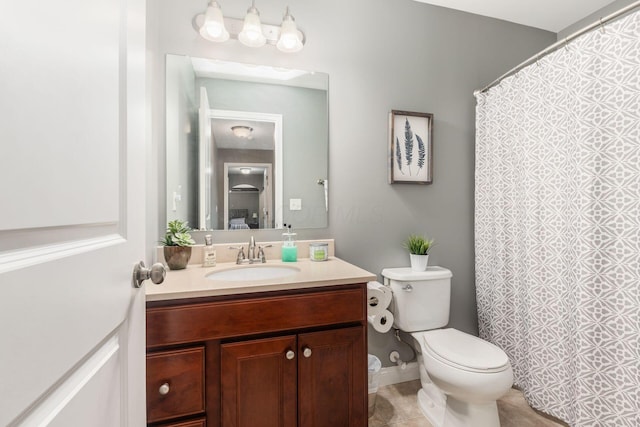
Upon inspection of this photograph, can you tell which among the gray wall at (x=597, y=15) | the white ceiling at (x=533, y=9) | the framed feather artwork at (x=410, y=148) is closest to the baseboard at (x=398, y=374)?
the framed feather artwork at (x=410, y=148)

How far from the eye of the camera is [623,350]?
4.06ft

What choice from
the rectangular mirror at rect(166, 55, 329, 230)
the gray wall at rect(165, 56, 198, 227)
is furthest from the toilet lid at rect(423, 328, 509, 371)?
the gray wall at rect(165, 56, 198, 227)

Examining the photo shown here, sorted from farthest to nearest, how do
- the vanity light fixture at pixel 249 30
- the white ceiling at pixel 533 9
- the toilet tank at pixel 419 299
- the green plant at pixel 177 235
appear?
the white ceiling at pixel 533 9
the toilet tank at pixel 419 299
the vanity light fixture at pixel 249 30
the green plant at pixel 177 235

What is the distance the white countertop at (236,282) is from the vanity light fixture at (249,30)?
1211mm

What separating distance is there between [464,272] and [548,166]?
2.85 ft

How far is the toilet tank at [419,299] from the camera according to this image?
1.70 meters

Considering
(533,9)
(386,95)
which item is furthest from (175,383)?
(533,9)

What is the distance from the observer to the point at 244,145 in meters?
1.66

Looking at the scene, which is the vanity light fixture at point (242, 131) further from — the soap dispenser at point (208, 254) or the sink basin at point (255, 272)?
the sink basin at point (255, 272)

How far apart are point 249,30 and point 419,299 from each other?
177cm

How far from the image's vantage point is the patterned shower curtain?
123cm

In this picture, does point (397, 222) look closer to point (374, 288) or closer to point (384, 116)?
point (374, 288)

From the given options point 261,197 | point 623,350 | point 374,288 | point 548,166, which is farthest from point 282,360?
point 548,166

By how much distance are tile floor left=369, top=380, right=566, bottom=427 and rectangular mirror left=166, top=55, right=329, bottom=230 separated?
43.9 inches
